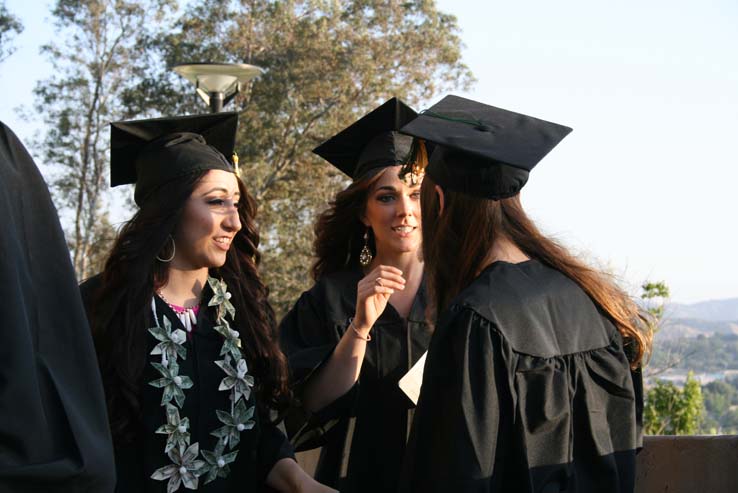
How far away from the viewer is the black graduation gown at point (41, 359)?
1636 millimetres

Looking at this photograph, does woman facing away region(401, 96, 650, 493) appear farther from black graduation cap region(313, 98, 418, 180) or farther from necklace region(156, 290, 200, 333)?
black graduation cap region(313, 98, 418, 180)

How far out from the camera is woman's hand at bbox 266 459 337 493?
10.4 feet

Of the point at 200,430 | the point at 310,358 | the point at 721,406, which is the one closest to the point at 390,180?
the point at 310,358

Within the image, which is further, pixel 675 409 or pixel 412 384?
pixel 675 409

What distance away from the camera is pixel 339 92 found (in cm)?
2239

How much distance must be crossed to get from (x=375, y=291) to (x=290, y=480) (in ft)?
2.33

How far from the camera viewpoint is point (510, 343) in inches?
89.9

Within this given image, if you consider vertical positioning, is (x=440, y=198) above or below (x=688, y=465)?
above

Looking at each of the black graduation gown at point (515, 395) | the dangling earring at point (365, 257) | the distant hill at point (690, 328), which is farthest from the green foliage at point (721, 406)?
the black graduation gown at point (515, 395)

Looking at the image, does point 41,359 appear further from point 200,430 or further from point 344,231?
point 344,231

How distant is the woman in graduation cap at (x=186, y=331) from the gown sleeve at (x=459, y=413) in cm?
92

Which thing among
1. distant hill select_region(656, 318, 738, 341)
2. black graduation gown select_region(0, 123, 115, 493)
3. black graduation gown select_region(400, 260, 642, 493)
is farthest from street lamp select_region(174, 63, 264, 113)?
black graduation gown select_region(0, 123, 115, 493)

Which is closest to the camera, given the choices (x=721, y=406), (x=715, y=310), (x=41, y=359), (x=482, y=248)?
(x=41, y=359)

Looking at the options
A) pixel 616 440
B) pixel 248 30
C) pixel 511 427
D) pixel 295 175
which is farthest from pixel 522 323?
pixel 248 30
